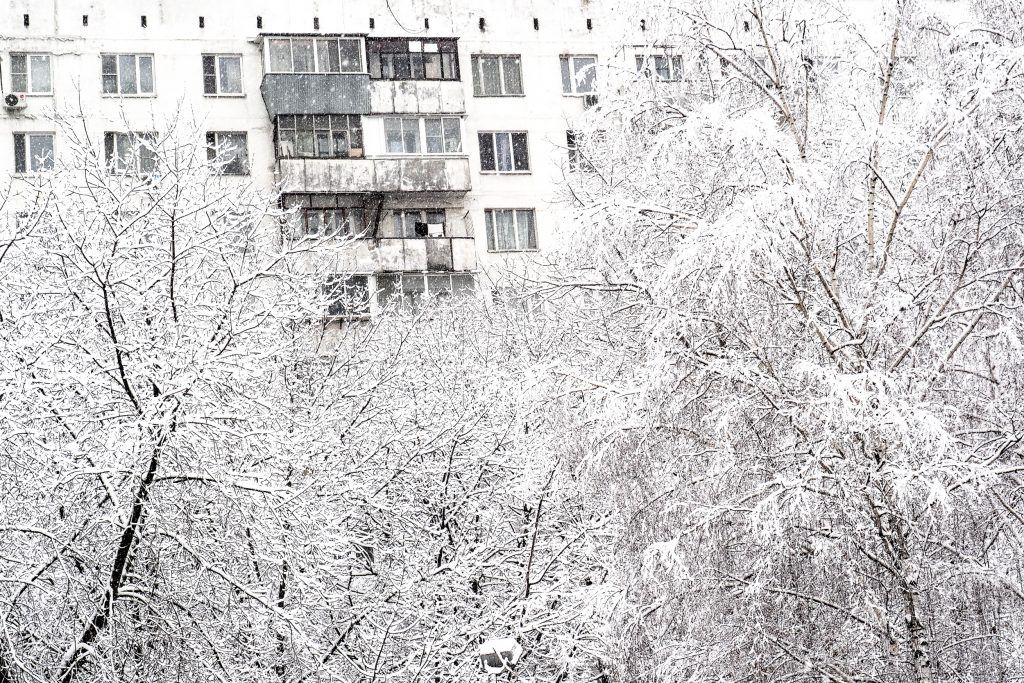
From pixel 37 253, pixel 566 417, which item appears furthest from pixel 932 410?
pixel 37 253

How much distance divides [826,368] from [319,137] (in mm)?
27396

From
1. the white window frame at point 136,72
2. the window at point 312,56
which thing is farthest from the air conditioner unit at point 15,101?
the window at point 312,56

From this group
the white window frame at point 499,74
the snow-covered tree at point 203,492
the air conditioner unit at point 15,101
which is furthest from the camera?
the white window frame at point 499,74

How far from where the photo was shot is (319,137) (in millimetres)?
38406

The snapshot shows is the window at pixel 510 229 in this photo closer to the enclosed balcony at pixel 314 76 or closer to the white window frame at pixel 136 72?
the enclosed balcony at pixel 314 76

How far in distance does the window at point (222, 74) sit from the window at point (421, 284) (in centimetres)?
678

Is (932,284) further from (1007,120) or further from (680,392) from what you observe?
(680,392)

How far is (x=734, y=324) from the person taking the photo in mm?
13438

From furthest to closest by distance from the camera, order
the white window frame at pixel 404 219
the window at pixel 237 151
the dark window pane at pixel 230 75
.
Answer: the dark window pane at pixel 230 75 < the white window frame at pixel 404 219 < the window at pixel 237 151

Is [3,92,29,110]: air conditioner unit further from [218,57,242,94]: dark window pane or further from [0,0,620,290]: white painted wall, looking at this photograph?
[218,57,242,94]: dark window pane

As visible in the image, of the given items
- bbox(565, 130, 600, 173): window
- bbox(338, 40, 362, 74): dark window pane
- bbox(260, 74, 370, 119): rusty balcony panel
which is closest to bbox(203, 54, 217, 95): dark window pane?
bbox(260, 74, 370, 119): rusty balcony panel

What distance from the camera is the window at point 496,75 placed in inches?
1607

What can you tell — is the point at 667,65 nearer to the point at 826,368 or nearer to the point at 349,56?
the point at 826,368

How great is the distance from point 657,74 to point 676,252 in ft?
10.7
